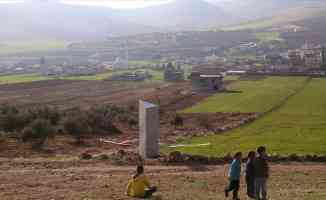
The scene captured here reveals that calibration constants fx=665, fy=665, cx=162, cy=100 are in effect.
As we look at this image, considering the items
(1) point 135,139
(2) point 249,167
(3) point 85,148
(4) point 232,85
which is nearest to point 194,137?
(1) point 135,139

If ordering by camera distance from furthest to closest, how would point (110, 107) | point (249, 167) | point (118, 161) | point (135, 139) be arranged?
1. point (110, 107)
2. point (135, 139)
3. point (118, 161)
4. point (249, 167)

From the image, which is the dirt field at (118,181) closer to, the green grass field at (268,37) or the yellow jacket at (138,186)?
the yellow jacket at (138,186)

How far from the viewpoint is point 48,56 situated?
16750 centimetres

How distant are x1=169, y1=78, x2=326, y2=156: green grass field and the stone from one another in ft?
6.39

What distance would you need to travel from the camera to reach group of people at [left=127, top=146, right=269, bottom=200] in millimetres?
14555

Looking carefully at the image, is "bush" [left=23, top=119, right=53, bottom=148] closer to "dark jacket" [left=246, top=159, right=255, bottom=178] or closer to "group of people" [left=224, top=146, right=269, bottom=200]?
"group of people" [left=224, top=146, right=269, bottom=200]

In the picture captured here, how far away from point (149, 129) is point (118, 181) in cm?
539

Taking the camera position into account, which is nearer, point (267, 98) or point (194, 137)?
point (194, 137)

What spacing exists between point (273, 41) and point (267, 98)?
12207 cm

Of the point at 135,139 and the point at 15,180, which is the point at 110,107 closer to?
the point at 135,139

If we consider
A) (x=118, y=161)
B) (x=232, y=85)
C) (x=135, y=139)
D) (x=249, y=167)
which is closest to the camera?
(x=249, y=167)

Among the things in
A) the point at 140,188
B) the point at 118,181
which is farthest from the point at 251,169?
the point at 118,181

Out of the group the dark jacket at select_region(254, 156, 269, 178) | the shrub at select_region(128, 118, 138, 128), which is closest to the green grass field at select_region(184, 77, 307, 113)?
the shrub at select_region(128, 118, 138, 128)

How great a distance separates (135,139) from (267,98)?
82.9ft
